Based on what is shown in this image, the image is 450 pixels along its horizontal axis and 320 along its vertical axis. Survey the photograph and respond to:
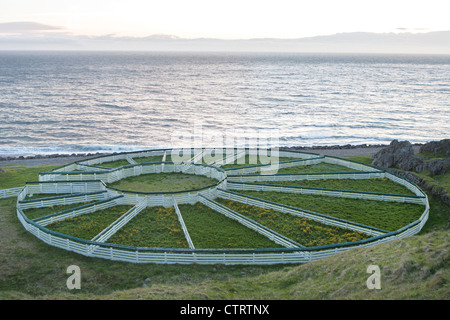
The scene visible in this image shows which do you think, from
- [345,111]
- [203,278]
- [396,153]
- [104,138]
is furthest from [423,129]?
[203,278]

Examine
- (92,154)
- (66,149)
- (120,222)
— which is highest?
(120,222)

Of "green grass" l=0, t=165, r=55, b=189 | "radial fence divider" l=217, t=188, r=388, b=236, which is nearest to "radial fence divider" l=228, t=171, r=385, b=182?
"radial fence divider" l=217, t=188, r=388, b=236

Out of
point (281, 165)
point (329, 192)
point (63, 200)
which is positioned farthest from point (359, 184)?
point (63, 200)

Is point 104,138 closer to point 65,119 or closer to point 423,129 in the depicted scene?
point 65,119

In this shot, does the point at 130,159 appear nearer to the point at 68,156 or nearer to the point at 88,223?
the point at 88,223

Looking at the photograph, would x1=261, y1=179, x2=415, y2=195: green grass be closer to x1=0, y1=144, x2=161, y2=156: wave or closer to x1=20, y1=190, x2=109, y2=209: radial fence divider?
x1=20, y1=190, x2=109, y2=209: radial fence divider

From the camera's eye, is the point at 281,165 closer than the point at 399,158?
Yes
